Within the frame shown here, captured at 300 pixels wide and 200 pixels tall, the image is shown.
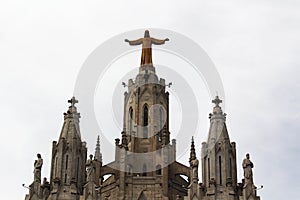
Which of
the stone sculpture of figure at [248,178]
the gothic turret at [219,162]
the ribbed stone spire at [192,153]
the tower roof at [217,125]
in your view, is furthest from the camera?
the ribbed stone spire at [192,153]

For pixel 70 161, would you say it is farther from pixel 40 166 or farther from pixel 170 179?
pixel 170 179

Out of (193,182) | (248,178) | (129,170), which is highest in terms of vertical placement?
(129,170)

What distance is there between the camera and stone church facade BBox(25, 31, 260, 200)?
6262 centimetres

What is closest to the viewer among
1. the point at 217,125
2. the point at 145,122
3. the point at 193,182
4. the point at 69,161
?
the point at 193,182

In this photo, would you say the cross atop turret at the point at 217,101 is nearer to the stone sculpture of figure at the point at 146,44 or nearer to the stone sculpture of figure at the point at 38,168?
the stone sculpture of figure at the point at 146,44

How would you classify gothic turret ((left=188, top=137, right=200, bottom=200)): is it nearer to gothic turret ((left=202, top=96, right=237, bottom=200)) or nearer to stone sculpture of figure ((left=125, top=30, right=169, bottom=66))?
gothic turret ((left=202, top=96, right=237, bottom=200))

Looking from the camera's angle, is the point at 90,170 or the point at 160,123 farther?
the point at 160,123

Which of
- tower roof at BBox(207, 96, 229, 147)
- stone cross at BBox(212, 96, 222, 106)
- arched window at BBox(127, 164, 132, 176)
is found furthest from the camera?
arched window at BBox(127, 164, 132, 176)

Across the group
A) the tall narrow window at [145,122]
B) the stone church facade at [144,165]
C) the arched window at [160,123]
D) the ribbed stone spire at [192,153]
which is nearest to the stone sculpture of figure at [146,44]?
the stone church facade at [144,165]

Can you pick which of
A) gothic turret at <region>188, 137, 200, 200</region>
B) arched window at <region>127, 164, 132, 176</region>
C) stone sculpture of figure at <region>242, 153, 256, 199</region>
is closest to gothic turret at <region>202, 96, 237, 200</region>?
gothic turret at <region>188, 137, 200, 200</region>

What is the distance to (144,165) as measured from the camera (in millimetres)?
70000

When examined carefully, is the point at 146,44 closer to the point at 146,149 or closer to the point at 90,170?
the point at 146,149

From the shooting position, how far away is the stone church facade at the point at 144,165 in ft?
205

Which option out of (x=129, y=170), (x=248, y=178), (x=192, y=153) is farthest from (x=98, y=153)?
(x=248, y=178)
